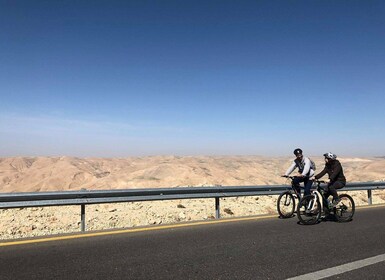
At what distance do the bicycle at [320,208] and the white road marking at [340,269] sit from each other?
121 inches

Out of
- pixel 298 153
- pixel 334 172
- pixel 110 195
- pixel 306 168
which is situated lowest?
pixel 110 195

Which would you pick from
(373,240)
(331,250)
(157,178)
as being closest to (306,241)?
(331,250)

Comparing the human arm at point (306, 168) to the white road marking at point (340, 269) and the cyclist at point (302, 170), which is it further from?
the white road marking at point (340, 269)

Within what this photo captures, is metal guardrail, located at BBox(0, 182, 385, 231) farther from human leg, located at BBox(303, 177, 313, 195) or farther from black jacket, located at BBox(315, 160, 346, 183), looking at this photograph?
black jacket, located at BBox(315, 160, 346, 183)

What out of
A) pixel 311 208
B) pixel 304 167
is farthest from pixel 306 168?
pixel 311 208

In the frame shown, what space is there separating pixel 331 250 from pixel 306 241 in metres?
0.66

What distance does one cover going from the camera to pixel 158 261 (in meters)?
5.04

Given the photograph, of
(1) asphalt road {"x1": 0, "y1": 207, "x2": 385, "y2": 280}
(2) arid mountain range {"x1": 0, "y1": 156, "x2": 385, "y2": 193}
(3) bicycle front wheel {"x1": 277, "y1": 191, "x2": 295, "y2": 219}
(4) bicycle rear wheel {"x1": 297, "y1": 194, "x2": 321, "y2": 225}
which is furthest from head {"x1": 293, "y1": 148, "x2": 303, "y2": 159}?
(2) arid mountain range {"x1": 0, "y1": 156, "x2": 385, "y2": 193}

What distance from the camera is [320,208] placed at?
28.7ft

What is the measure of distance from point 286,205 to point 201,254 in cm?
464

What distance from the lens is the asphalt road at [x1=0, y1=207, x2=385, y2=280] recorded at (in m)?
4.54

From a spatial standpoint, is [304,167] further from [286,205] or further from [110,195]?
[110,195]

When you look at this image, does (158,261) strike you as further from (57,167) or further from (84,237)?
(57,167)

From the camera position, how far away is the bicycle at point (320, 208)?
8703 mm
